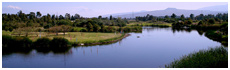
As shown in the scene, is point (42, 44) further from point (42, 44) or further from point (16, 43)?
point (16, 43)

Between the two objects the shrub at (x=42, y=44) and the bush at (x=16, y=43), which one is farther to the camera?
the bush at (x=16, y=43)

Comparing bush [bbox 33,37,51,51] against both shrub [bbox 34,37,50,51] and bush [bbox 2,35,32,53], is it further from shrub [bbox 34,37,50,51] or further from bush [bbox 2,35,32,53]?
bush [bbox 2,35,32,53]

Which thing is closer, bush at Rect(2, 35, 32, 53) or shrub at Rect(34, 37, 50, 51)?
shrub at Rect(34, 37, 50, 51)

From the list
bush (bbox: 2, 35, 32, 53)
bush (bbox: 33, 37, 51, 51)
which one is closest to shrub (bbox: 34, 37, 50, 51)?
bush (bbox: 33, 37, 51, 51)

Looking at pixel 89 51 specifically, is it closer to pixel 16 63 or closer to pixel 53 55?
pixel 53 55

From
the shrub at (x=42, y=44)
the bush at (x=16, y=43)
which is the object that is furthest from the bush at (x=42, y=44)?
the bush at (x=16, y=43)

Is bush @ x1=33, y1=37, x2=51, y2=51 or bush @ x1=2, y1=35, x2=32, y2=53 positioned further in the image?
bush @ x1=2, y1=35, x2=32, y2=53

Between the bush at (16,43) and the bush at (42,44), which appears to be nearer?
the bush at (42,44)

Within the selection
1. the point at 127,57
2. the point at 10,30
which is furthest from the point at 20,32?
the point at 127,57

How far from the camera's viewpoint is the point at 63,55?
15.1 m

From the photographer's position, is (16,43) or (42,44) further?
(16,43)

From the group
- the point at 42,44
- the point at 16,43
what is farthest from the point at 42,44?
the point at 16,43

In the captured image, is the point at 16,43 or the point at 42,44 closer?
the point at 42,44

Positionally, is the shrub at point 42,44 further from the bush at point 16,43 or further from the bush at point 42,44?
the bush at point 16,43
